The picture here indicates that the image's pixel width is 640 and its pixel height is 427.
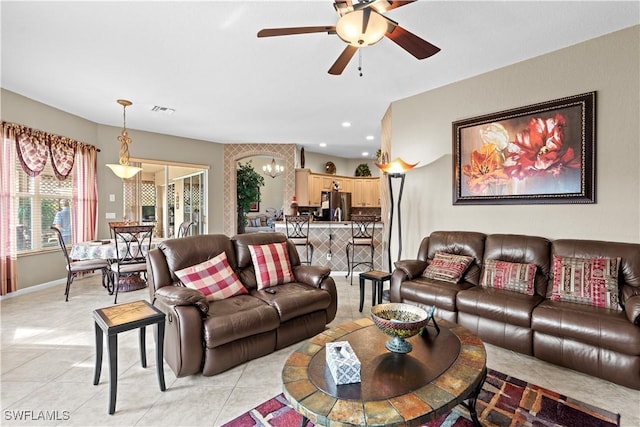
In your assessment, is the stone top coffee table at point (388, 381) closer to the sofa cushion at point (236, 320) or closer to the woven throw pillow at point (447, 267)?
the sofa cushion at point (236, 320)

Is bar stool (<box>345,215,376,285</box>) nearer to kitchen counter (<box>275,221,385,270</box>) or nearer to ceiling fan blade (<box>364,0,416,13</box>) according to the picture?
kitchen counter (<box>275,221,385,270</box>)

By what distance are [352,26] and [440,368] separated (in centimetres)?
204

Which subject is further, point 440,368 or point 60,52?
point 60,52

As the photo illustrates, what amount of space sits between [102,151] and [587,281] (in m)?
7.44

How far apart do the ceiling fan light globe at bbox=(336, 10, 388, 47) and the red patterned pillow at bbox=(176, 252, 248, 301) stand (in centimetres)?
217

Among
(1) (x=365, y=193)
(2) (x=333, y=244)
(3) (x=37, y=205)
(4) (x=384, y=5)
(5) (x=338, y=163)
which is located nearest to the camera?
(4) (x=384, y=5)

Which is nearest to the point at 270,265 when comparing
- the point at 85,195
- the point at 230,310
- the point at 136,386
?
the point at 230,310

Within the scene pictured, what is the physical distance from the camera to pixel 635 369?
6.83ft

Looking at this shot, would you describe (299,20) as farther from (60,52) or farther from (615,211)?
(615,211)

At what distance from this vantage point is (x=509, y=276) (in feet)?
9.67

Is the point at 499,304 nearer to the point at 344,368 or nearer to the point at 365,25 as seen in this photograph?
the point at 344,368

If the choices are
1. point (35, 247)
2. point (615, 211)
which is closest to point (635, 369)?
point (615, 211)

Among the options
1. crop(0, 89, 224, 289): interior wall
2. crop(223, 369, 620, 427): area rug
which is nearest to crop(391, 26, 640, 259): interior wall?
crop(223, 369, 620, 427): area rug

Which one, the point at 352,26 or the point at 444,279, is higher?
the point at 352,26
